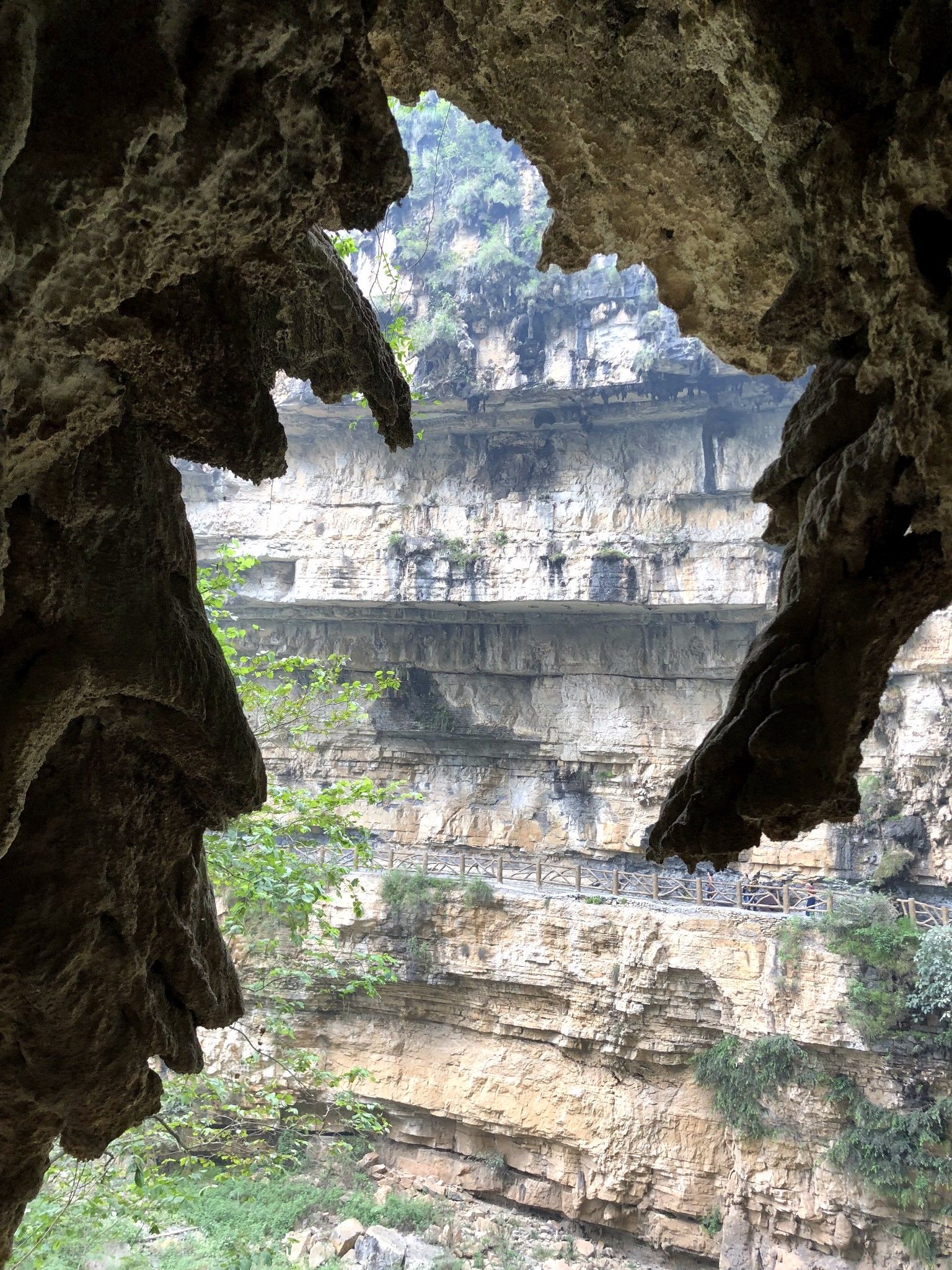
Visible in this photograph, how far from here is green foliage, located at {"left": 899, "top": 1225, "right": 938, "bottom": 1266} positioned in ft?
38.5

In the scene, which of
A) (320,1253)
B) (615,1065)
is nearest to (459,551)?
(615,1065)

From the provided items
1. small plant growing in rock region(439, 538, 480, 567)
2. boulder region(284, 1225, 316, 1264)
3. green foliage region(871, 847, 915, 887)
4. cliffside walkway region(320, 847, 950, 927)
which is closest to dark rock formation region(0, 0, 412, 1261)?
boulder region(284, 1225, 316, 1264)

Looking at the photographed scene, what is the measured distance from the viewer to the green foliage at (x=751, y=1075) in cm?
1337

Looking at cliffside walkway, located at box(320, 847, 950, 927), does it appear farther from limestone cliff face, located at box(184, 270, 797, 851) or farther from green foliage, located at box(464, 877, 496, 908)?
limestone cliff face, located at box(184, 270, 797, 851)

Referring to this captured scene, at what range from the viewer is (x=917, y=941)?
1304 centimetres

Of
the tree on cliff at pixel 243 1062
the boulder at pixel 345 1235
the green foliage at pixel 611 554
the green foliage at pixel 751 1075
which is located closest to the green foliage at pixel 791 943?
the green foliage at pixel 751 1075

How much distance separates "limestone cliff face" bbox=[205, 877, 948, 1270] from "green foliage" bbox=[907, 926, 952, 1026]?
31.0 inches

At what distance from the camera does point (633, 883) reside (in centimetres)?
1875

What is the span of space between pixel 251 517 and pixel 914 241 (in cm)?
2265

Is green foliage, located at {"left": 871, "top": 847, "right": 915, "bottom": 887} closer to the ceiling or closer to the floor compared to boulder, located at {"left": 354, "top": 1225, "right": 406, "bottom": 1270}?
closer to the ceiling

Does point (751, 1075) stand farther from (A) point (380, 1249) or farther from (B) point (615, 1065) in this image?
(A) point (380, 1249)

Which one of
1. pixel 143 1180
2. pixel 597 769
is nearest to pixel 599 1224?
pixel 597 769

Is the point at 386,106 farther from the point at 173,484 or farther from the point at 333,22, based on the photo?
the point at 173,484

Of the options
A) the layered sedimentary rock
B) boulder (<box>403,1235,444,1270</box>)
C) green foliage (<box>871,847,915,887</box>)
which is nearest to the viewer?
the layered sedimentary rock
